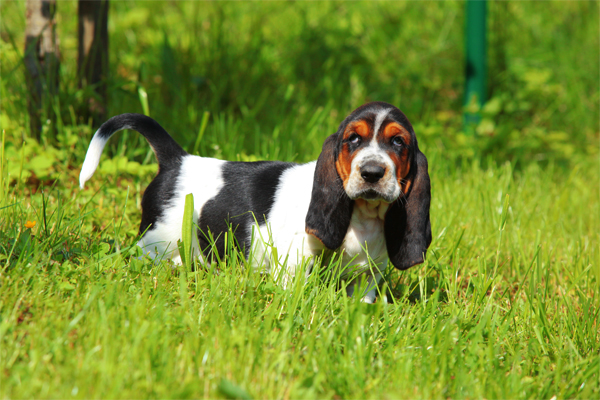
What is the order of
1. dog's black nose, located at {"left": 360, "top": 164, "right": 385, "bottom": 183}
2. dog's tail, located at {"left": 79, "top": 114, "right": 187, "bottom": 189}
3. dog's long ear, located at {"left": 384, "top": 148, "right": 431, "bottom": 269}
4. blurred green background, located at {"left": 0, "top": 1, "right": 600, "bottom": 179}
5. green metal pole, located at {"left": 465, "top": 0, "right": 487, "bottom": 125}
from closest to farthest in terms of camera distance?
dog's black nose, located at {"left": 360, "top": 164, "right": 385, "bottom": 183}
dog's long ear, located at {"left": 384, "top": 148, "right": 431, "bottom": 269}
dog's tail, located at {"left": 79, "top": 114, "right": 187, "bottom": 189}
blurred green background, located at {"left": 0, "top": 1, "right": 600, "bottom": 179}
green metal pole, located at {"left": 465, "top": 0, "right": 487, "bottom": 125}

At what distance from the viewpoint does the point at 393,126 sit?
2.61 metres

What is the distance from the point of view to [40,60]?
4125mm

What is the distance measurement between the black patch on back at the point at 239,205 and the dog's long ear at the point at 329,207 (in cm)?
35

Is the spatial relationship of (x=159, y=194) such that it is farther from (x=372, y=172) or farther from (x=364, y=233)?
(x=372, y=172)

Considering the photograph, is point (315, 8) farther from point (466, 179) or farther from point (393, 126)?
point (393, 126)

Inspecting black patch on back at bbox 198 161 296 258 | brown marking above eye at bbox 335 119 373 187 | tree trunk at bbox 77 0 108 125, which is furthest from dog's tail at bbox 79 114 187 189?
tree trunk at bbox 77 0 108 125

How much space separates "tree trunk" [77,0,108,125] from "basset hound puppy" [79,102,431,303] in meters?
1.32

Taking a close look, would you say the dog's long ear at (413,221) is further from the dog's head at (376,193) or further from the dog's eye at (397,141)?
the dog's eye at (397,141)

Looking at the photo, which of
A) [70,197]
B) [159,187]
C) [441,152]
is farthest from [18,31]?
[441,152]

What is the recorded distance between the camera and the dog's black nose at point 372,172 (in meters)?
2.44

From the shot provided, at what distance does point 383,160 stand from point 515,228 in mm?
1714

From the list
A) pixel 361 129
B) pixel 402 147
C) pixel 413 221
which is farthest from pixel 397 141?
pixel 413 221

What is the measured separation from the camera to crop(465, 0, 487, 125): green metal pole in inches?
216

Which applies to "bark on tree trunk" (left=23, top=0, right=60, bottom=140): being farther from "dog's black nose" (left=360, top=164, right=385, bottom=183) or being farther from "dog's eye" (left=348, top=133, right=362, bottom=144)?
"dog's black nose" (left=360, top=164, right=385, bottom=183)
